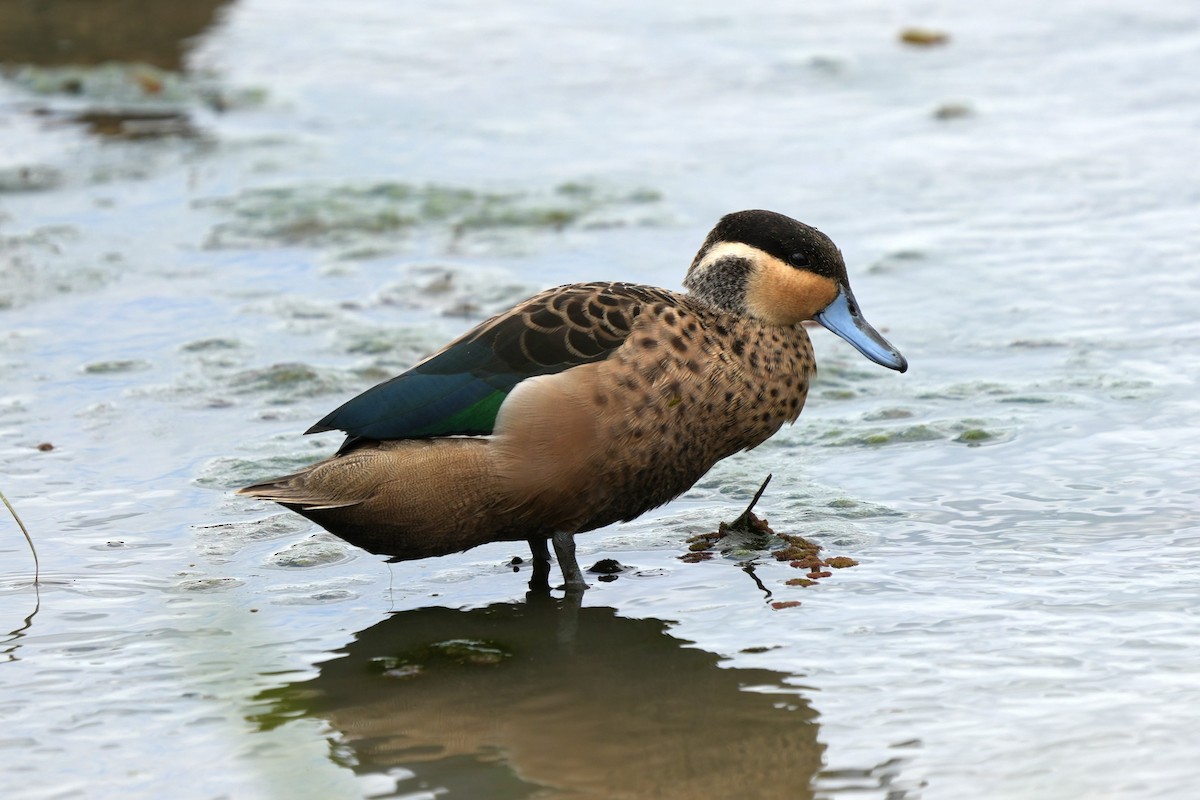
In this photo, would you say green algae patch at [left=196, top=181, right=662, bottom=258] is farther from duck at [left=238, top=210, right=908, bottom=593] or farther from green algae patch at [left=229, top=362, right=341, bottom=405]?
duck at [left=238, top=210, right=908, bottom=593]

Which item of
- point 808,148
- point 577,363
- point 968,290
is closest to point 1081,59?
point 808,148

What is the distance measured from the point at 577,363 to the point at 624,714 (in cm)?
123

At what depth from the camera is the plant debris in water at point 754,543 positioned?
5.46 metres

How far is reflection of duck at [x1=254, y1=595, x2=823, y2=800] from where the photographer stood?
4113 mm

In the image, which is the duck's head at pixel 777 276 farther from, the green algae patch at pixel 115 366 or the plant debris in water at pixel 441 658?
the green algae patch at pixel 115 366

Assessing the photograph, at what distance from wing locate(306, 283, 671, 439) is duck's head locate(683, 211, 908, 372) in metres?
0.39

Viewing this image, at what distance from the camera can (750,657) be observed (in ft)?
15.6

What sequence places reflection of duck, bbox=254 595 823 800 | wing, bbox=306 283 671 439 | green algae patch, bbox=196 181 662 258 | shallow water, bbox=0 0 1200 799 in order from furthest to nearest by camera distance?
green algae patch, bbox=196 181 662 258, wing, bbox=306 283 671 439, shallow water, bbox=0 0 1200 799, reflection of duck, bbox=254 595 823 800

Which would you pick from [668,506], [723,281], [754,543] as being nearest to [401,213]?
[668,506]

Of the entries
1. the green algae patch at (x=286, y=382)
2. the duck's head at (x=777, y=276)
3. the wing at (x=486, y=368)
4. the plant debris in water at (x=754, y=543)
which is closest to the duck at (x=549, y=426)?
the wing at (x=486, y=368)

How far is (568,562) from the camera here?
534 centimetres

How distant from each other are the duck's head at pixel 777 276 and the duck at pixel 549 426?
133mm

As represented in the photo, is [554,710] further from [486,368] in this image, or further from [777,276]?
[777,276]

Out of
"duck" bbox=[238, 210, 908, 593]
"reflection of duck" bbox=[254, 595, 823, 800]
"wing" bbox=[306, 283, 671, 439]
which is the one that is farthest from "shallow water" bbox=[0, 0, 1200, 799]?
"wing" bbox=[306, 283, 671, 439]
